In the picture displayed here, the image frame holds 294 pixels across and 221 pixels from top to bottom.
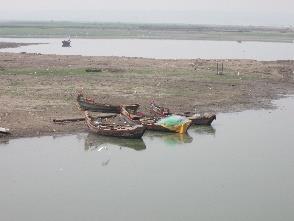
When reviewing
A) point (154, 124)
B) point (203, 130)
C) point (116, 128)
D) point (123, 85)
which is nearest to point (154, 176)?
point (116, 128)

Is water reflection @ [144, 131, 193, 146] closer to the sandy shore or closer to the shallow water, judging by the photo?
the sandy shore

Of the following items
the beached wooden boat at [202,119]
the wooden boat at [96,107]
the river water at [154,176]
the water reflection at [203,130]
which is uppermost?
the wooden boat at [96,107]

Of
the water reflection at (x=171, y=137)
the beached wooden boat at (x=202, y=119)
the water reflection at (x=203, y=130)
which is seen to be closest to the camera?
the water reflection at (x=171, y=137)

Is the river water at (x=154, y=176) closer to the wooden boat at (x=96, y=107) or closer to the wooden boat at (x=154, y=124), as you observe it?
the wooden boat at (x=154, y=124)

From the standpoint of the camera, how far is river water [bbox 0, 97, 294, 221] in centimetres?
1683

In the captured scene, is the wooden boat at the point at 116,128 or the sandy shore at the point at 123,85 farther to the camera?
the sandy shore at the point at 123,85

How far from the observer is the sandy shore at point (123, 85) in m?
28.4

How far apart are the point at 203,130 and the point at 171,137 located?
2202 mm

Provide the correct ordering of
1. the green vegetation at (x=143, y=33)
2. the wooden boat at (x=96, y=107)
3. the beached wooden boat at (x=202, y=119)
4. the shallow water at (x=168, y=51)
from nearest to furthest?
the beached wooden boat at (x=202, y=119)
the wooden boat at (x=96, y=107)
the shallow water at (x=168, y=51)
the green vegetation at (x=143, y=33)

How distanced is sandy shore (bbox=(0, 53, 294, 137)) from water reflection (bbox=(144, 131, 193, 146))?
11.0ft

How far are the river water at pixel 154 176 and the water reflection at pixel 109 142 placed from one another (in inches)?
1.8

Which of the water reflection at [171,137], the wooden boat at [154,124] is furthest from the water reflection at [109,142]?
the wooden boat at [154,124]

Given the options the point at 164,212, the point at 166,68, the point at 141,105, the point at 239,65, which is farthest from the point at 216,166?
the point at 239,65

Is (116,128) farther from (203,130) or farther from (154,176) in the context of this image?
(154,176)
